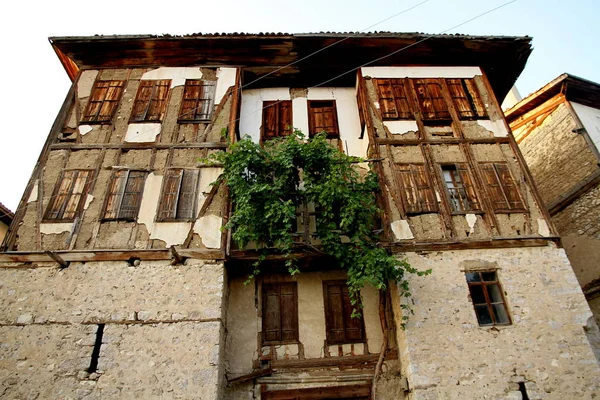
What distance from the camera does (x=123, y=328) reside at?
7.96 meters

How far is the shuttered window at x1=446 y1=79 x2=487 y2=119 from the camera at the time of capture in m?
11.4

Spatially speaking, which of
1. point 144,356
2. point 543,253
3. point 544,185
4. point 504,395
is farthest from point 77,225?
point 544,185

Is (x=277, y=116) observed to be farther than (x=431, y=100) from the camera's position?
Yes

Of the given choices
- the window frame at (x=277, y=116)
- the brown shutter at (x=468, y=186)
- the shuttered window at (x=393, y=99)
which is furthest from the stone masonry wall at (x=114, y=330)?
the shuttered window at (x=393, y=99)

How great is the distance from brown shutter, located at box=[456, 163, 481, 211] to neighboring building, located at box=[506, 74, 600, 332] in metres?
4.34

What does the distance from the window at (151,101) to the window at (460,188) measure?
7.76 meters

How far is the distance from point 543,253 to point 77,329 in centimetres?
987

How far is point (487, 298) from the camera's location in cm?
870

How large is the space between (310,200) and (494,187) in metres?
4.66

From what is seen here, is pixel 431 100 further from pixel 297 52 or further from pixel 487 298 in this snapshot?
pixel 487 298

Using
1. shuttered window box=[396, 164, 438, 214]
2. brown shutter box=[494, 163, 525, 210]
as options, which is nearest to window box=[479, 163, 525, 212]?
brown shutter box=[494, 163, 525, 210]

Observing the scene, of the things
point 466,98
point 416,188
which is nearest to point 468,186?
point 416,188

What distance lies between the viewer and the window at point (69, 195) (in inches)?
369

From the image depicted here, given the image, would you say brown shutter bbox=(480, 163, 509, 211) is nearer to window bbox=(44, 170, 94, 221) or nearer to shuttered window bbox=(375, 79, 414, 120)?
shuttered window bbox=(375, 79, 414, 120)
